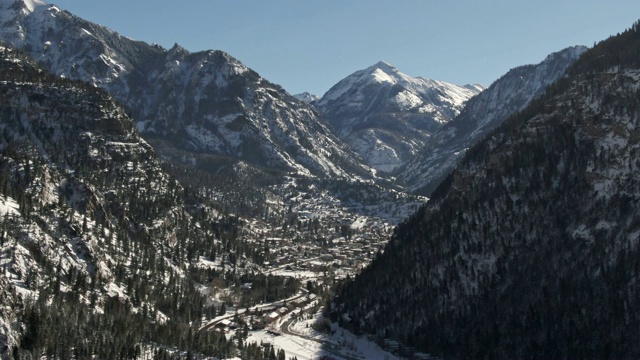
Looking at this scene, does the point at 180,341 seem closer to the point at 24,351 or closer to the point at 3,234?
the point at 24,351

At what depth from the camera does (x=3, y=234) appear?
19388 centimetres

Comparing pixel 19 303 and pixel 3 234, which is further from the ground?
pixel 3 234

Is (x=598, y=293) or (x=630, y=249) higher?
(x=630, y=249)

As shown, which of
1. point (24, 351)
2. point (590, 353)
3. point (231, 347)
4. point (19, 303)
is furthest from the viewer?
point (231, 347)

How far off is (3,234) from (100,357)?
57072 millimetres

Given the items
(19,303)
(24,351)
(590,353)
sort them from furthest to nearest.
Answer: (590,353), (19,303), (24,351)

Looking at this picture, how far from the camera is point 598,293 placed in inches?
7726

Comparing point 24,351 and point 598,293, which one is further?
point 598,293

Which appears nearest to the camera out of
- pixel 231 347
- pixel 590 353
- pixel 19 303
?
pixel 19 303

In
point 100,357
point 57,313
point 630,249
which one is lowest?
point 100,357

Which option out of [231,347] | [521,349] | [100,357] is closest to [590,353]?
[521,349]

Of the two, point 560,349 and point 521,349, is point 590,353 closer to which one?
point 560,349

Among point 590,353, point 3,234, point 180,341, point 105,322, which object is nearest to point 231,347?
point 180,341

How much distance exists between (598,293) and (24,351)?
160992 mm
